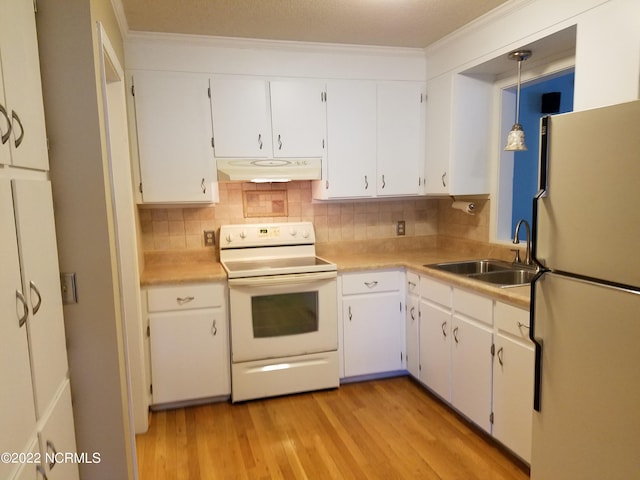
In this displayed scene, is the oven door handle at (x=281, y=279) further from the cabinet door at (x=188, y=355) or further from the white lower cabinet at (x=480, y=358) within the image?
the white lower cabinet at (x=480, y=358)

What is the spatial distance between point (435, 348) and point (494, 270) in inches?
26.0

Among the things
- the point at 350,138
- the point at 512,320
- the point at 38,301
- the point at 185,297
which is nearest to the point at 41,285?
the point at 38,301

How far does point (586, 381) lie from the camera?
1.46 metres

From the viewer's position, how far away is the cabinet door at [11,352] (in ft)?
3.17

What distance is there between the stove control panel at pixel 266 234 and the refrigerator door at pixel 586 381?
188 centimetres

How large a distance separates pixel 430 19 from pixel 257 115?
122 centimetres

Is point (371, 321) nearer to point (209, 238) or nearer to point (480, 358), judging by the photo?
point (480, 358)

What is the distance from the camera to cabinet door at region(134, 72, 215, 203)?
105 inches

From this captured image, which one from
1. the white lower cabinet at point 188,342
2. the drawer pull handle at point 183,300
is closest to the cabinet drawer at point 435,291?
the white lower cabinet at point 188,342

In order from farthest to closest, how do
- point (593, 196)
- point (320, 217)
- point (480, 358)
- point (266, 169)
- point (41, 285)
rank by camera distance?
point (320, 217) < point (266, 169) < point (480, 358) < point (593, 196) < point (41, 285)

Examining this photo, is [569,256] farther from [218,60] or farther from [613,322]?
[218,60]

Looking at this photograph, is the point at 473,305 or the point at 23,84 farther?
the point at 473,305

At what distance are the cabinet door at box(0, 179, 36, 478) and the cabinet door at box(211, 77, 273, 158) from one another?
1849mm

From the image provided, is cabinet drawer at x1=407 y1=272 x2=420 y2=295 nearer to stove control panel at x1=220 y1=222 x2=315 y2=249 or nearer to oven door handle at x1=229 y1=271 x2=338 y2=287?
oven door handle at x1=229 y1=271 x2=338 y2=287
